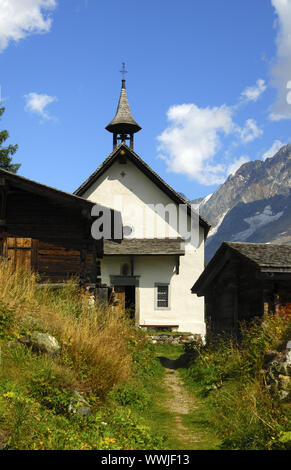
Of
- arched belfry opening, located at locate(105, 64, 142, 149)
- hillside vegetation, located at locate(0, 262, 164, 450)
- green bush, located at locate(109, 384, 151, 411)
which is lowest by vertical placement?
green bush, located at locate(109, 384, 151, 411)

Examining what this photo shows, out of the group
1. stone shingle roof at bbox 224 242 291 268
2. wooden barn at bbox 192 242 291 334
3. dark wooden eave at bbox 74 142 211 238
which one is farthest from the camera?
dark wooden eave at bbox 74 142 211 238

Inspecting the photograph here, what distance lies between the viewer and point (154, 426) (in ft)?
27.4

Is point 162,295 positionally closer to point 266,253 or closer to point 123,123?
point 123,123

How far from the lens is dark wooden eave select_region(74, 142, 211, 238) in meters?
25.6

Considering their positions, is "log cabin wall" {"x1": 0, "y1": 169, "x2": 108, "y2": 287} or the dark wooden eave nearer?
"log cabin wall" {"x1": 0, "y1": 169, "x2": 108, "y2": 287}

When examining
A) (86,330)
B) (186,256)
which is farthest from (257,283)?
(186,256)

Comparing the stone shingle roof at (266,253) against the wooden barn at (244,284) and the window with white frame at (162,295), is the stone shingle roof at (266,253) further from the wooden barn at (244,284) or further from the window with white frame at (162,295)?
the window with white frame at (162,295)

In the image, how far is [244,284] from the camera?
50.8 feet

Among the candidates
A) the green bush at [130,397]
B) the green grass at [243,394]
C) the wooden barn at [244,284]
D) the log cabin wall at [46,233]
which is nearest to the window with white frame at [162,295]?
the wooden barn at [244,284]

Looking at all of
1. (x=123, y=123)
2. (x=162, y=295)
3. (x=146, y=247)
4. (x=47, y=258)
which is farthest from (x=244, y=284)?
(x=123, y=123)

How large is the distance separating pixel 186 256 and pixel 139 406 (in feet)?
53.8

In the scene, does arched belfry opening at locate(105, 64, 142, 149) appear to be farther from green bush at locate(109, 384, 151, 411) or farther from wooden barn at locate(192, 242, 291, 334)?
green bush at locate(109, 384, 151, 411)

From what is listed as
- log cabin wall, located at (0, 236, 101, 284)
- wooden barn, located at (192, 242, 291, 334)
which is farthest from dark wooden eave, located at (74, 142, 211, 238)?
log cabin wall, located at (0, 236, 101, 284)
